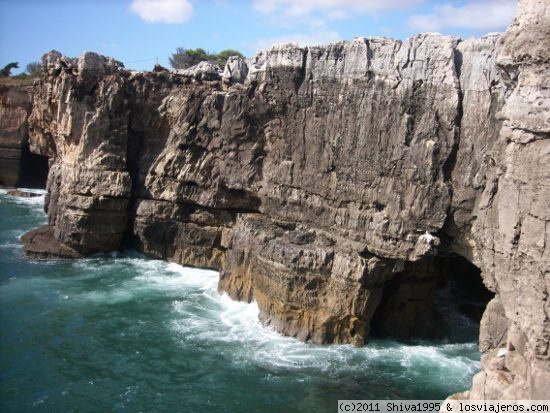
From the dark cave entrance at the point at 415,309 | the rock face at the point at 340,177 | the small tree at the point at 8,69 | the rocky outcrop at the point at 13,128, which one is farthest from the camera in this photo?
the small tree at the point at 8,69

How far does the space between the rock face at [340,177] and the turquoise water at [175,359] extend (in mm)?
1565

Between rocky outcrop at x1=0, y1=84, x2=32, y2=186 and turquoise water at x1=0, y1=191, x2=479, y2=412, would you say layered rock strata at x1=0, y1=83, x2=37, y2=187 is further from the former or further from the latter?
turquoise water at x1=0, y1=191, x2=479, y2=412

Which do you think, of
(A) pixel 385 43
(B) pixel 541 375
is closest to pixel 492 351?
(B) pixel 541 375

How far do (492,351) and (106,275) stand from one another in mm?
20377

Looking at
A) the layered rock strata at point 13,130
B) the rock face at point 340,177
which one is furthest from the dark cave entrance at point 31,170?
the rock face at point 340,177

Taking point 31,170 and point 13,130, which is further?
point 31,170

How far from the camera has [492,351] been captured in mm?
13695

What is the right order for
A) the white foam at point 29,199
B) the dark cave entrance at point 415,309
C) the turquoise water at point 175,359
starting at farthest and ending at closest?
the white foam at point 29,199
the dark cave entrance at point 415,309
the turquoise water at point 175,359

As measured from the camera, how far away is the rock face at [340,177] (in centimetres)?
1198

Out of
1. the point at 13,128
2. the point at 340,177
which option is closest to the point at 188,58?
the point at 13,128

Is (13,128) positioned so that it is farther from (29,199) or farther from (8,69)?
(8,69)

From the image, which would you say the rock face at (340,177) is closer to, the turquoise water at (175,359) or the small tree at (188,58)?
the turquoise water at (175,359)

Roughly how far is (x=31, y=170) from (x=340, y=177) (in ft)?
134

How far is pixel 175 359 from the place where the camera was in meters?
19.4
